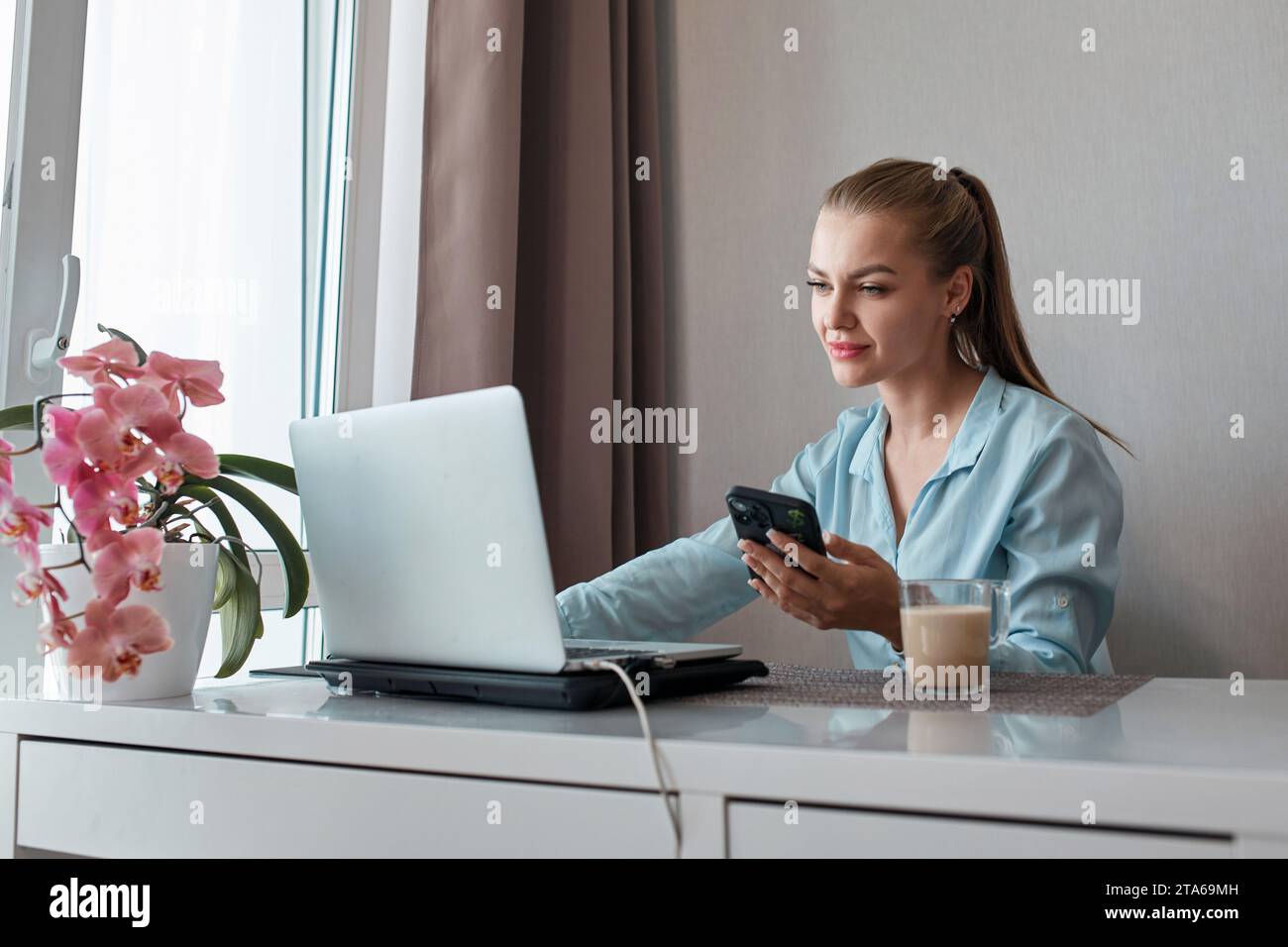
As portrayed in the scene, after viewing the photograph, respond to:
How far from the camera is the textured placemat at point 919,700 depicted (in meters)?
0.78

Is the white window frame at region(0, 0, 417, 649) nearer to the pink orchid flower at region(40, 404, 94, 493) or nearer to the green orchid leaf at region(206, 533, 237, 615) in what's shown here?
the green orchid leaf at region(206, 533, 237, 615)

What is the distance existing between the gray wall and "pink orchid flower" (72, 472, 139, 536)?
1.40 metres

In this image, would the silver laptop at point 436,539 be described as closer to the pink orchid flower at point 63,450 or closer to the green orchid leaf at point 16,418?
the pink orchid flower at point 63,450

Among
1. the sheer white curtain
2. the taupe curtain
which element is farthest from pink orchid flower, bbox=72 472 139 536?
the taupe curtain

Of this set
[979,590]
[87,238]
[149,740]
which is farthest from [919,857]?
[87,238]

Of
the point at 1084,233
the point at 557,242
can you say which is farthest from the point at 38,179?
the point at 1084,233

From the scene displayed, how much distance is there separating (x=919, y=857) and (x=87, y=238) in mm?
1328

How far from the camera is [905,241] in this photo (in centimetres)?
148

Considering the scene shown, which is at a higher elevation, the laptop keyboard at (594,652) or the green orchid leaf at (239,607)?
the green orchid leaf at (239,607)

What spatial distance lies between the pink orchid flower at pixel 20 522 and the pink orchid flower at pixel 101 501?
0.03 metres

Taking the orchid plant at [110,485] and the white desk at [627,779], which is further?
the orchid plant at [110,485]

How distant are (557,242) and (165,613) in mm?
1237

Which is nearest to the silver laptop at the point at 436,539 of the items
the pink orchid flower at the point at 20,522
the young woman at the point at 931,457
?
the pink orchid flower at the point at 20,522

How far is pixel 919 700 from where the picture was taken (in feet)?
2.66
